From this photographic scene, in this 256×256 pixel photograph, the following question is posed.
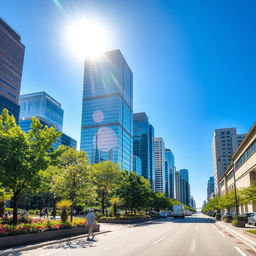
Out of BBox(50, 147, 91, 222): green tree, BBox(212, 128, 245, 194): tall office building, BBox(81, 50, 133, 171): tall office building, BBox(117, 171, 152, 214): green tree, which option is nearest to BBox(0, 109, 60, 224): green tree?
BBox(50, 147, 91, 222): green tree

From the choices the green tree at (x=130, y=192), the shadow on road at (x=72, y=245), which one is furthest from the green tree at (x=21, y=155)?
the green tree at (x=130, y=192)

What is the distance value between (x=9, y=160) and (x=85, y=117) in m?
148

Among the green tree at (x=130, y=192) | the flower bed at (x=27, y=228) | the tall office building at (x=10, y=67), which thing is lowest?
the flower bed at (x=27, y=228)

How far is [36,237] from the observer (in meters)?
14.8

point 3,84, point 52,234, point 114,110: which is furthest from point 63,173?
point 114,110

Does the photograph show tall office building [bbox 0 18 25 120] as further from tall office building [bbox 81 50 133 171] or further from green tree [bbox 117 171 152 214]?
green tree [bbox 117 171 152 214]

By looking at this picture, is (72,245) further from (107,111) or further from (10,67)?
(107,111)

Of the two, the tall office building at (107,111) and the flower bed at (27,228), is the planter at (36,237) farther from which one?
the tall office building at (107,111)

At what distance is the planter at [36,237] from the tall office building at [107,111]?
122396 millimetres

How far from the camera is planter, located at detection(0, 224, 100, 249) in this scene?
41.7 ft

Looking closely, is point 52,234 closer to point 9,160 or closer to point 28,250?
point 28,250

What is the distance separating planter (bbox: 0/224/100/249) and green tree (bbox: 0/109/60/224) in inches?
110

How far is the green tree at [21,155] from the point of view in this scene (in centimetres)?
1534

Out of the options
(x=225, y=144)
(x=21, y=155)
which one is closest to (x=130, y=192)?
(x=21, y=155)
